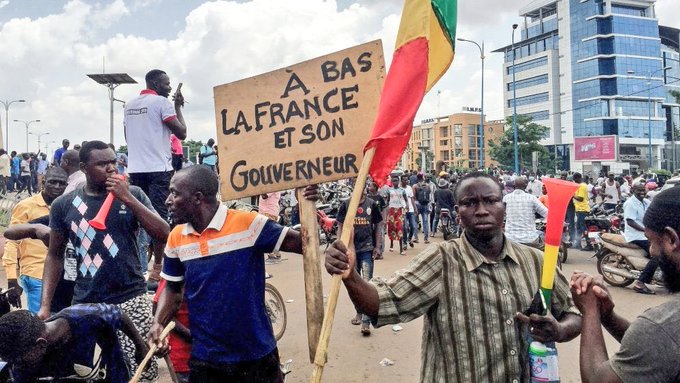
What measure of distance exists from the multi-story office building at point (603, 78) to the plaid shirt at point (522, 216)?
59.8 m

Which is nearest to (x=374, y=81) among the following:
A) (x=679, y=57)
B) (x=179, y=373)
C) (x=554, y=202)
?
(x=554, y=202)

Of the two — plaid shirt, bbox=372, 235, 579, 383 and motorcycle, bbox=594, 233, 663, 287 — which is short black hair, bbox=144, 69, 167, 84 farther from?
motorcycle, bbox=594, 233, 663, 287

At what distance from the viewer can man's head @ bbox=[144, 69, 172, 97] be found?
4.80m

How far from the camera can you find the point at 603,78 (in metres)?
67.7

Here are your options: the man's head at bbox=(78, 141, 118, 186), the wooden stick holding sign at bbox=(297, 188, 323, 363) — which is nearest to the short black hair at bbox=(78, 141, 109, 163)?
the man's head at bbox=(78, 141, 118, 186)

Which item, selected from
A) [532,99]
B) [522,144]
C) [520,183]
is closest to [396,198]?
[520,183]

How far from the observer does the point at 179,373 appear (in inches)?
140

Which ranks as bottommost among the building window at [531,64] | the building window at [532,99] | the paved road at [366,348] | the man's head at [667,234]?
the paved road at [366,348]

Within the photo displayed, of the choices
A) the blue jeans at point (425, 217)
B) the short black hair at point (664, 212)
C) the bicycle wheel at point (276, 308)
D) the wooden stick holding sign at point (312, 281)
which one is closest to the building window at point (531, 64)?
the blue jeans at point (425, 217)

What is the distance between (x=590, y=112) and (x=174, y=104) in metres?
72.9

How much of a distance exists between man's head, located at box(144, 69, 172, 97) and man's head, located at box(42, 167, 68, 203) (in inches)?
42.6

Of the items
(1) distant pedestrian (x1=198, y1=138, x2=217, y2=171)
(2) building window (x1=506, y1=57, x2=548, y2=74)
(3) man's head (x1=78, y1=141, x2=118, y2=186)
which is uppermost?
(2) building window (x1=506, y1=57, x2=548, y2=74)

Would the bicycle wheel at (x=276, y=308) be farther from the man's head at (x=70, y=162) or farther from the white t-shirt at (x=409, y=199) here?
the white t-shirt at (x=409, y=199)

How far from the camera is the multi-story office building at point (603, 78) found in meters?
67.4
